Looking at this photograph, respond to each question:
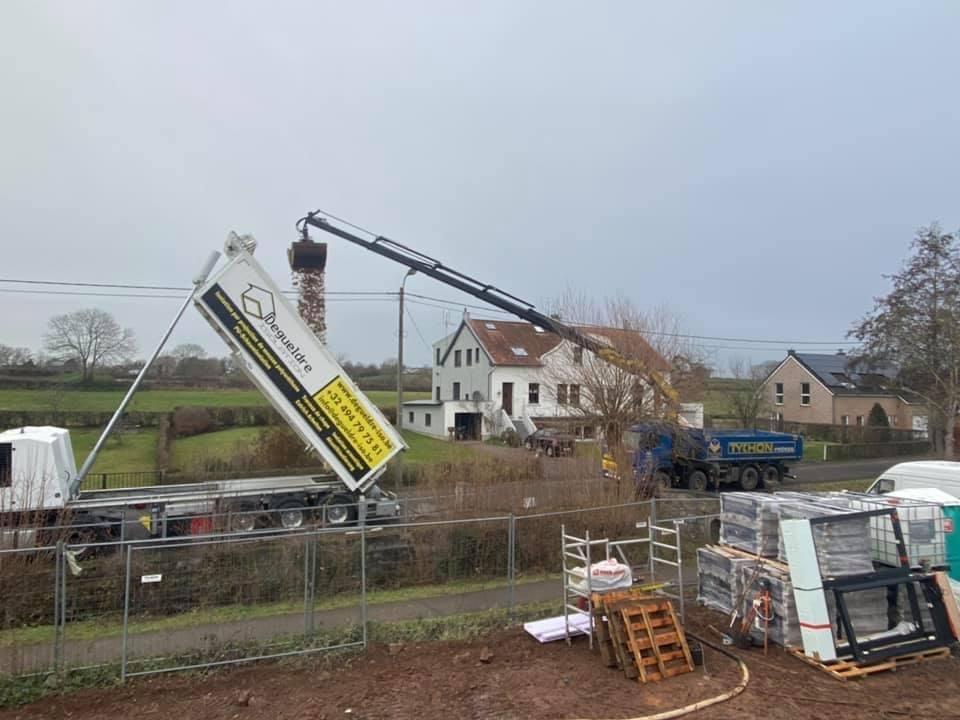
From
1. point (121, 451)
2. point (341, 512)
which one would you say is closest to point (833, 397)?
point (341, 512)

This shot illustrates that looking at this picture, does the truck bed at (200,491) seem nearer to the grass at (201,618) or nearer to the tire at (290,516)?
the tire at (290,516)

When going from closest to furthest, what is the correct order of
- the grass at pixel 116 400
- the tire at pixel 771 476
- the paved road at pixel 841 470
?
1. the tire at pixel 771 476
2. the paved road at pixel 841 470
3. the grass at pixel 116 400

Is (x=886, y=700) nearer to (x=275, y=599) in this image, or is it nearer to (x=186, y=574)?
(x=275, y=599)

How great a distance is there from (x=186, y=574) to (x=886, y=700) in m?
8.96

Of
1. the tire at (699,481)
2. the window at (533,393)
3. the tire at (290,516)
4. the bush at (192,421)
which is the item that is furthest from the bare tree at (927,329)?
the bush at (192,421)

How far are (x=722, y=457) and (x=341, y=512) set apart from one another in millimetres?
14474

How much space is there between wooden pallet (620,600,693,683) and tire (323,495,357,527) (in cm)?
779

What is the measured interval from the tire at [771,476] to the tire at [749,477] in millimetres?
420

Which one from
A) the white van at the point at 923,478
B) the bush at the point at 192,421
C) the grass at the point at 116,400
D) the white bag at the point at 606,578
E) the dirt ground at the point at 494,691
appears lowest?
the dirt ground at the point at 494,691

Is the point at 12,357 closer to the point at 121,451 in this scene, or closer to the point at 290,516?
the point at 121,451

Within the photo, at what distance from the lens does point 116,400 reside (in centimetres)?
3647

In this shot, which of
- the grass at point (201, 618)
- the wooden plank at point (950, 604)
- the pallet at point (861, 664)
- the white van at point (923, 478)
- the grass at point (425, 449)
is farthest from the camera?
the grass at point (425, 449)

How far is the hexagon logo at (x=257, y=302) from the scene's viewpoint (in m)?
12.8

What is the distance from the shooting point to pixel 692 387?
20.0 meters
